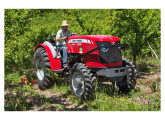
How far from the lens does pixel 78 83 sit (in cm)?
469

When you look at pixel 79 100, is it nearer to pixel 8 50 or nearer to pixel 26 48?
pixel 8 50

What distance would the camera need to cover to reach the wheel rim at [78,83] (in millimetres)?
4688

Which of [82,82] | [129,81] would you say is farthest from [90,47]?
[129,81]

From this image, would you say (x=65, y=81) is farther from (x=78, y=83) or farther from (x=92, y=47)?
(x=92, y=47)

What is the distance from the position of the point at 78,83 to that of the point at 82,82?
0.34 ft

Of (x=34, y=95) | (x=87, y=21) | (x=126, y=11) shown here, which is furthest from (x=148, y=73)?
(x=34, y=95)

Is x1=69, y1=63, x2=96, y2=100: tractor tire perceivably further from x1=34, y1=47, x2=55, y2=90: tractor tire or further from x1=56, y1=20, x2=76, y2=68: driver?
x1=34, y1=47, x2=55, y2=90: tractor tire

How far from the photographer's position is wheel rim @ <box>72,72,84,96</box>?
469 centimetres

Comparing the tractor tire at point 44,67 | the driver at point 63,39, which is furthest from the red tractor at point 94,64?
the tractor tire at point 44,67

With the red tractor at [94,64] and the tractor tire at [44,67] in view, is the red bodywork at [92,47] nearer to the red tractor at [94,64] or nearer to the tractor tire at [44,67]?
the red tractor at [94,64]

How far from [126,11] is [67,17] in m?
2.64

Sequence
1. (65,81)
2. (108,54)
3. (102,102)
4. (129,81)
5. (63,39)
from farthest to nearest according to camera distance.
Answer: (65,81) → (63,39) → (129,81) → (108,54) → (102,102)

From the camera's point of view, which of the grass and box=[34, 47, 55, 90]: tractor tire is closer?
the grass

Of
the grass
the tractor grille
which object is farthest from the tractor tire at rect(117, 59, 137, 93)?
the tractor grille
